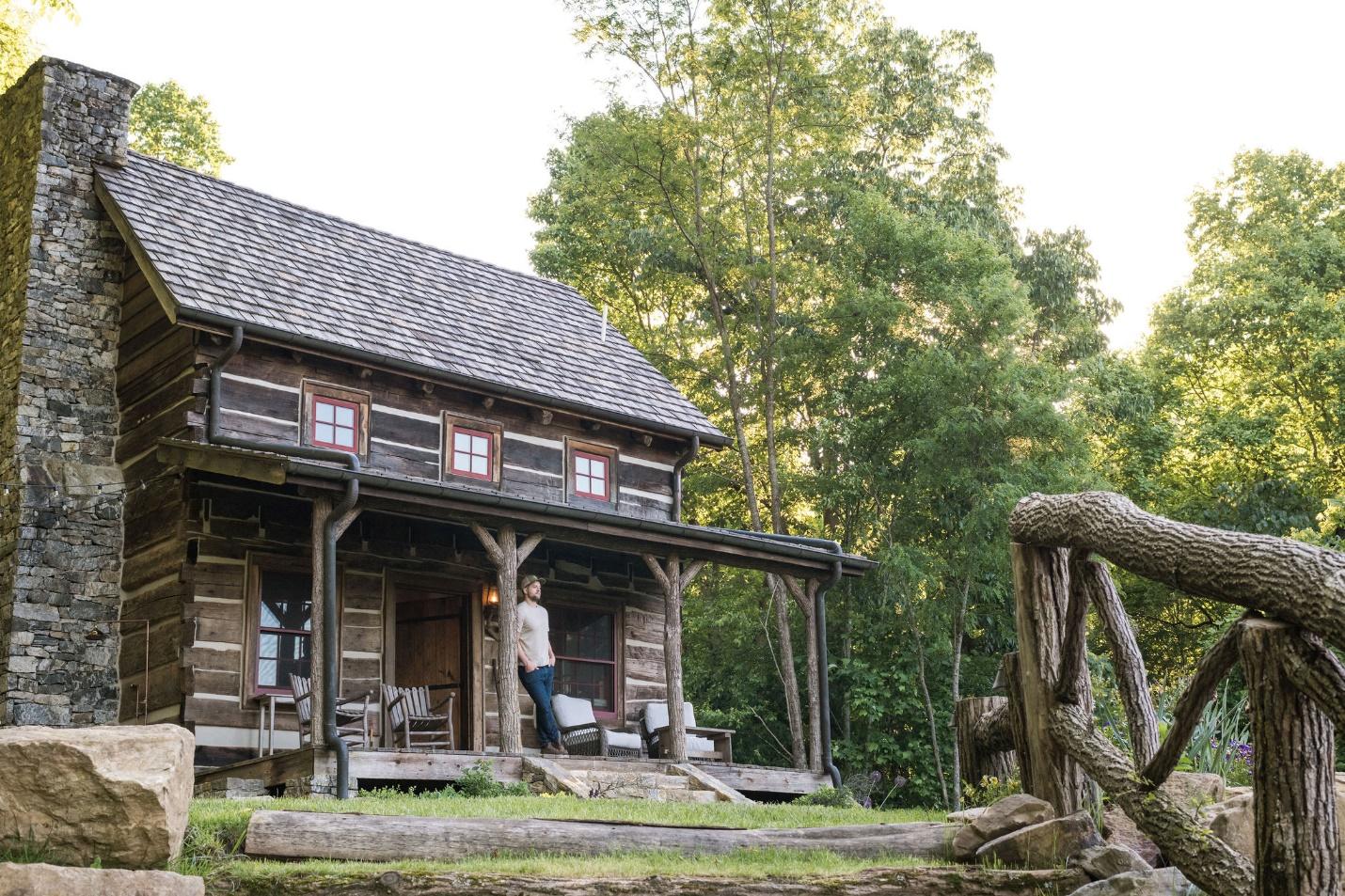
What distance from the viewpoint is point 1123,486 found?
26.9 m

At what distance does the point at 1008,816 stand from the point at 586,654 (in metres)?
11.1

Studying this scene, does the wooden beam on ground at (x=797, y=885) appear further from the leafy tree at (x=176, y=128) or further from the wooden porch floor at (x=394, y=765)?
the leafy tree at (x=176, y=128)

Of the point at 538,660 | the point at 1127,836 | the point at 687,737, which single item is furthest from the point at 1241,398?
the point at 1127,836

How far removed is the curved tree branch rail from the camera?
14.3 ft

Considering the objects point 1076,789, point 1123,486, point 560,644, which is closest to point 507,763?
point 560,644

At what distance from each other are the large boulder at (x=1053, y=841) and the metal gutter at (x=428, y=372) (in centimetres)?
1028

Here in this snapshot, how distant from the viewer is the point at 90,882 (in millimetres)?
5766

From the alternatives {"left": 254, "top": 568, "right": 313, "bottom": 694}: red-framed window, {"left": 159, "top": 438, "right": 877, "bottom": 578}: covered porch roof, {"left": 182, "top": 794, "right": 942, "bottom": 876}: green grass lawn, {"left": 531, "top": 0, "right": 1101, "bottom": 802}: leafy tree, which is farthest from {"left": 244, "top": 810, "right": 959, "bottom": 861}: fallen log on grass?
{"left": 531, "top": 0, "right": 1101, "bottom": 802}: leafy tree

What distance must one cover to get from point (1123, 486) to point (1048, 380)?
698cm

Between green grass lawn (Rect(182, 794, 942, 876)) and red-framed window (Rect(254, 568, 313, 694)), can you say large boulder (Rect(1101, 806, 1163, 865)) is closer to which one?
green grass lawn (Rect(182, 794, 942, 876))

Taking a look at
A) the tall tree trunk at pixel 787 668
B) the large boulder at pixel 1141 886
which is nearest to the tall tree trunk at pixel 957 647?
the tall tree trunk at pixel 787 668

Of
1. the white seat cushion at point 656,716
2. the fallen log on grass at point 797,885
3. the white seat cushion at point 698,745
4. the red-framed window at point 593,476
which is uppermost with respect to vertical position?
the red-framed window at point 593,476

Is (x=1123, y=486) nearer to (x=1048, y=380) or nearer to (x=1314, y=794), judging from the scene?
(x=1048, y=380)

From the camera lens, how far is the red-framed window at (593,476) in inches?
684
